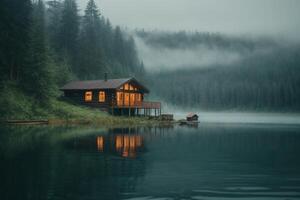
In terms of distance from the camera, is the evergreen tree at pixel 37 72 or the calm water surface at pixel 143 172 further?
the evergreen tree at pixel 37 72

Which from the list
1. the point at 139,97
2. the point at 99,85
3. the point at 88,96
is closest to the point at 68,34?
the point at 88,96

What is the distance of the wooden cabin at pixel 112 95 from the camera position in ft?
212

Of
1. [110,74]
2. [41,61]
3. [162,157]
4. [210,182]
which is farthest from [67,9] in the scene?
[210,182]

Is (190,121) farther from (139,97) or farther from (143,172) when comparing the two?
(143,172)

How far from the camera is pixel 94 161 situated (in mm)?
20094

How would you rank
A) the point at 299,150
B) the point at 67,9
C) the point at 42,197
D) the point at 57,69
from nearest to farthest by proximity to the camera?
1. the point at 42,197
2. the point at 299,150
3. the point at 57,69
4. the point at 67,9

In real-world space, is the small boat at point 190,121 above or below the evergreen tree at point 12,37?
below

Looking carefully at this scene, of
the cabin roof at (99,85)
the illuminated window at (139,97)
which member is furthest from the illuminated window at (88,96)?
the illuminated window at (139,97)

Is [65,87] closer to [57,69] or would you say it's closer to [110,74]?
[57,69]

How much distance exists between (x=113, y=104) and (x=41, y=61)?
15711 millimetres

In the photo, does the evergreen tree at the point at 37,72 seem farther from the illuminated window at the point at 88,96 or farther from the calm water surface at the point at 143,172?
the calm water surface at the point at 143,172

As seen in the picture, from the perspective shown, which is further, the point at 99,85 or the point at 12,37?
the point at 99,85

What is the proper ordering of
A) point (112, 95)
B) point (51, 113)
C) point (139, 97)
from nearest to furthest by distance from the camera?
point (51, 113)
point (112, 95)
point (139, 97)

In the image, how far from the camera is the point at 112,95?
64.7 metres
